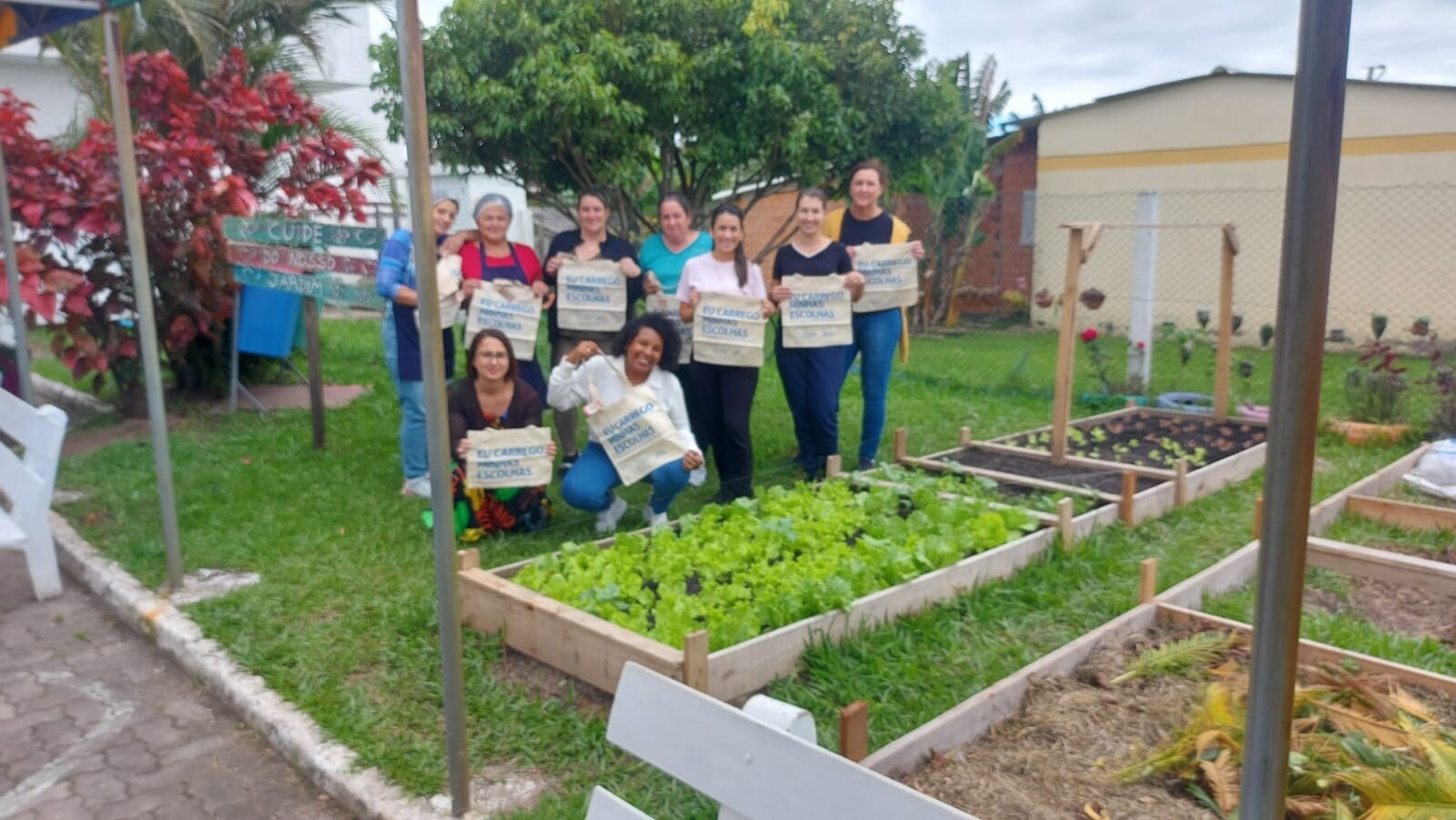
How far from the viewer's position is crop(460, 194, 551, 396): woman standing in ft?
21.5

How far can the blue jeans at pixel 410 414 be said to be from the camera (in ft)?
21.6

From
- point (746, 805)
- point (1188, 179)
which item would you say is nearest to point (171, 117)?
point (746, 805)

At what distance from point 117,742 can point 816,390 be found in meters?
4.18

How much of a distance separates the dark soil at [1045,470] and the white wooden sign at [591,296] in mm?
2477

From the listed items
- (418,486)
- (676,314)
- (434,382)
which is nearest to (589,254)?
(676,314)

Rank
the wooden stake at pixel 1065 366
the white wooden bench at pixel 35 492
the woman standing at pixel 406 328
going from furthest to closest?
the wooden stake at pixel 1065 366, the woman standing at pixel 406 328, the white wooden bench at pixel 35 492

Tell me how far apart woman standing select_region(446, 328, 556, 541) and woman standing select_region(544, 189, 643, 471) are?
55 centimetres

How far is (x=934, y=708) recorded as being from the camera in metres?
3.95

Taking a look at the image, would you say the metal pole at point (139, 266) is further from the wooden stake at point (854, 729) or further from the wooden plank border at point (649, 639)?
the wooden stake at point (854, 729)

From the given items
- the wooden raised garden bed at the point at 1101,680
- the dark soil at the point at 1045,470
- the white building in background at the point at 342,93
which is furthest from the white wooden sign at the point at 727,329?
the white building in background at the point at 342,93

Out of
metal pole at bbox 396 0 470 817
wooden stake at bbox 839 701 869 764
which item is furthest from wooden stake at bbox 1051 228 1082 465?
metal pole at bbox 396 0 470 817

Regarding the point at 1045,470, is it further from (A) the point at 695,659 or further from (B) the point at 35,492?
(B) the point at 35,492

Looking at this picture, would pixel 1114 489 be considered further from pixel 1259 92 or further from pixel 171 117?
pixel 1259 92

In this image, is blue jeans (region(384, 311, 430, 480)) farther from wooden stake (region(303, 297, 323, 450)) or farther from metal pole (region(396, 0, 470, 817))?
metal pole (region(396, 0, 470, 817))
